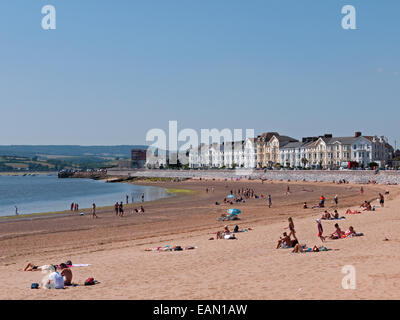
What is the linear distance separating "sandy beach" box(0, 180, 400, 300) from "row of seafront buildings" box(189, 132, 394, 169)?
8173 cm

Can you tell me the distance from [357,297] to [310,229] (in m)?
14.8

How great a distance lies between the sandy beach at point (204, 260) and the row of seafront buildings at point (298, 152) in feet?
268

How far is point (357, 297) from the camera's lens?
1102 centimetres

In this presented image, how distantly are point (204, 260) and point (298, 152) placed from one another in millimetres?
114584

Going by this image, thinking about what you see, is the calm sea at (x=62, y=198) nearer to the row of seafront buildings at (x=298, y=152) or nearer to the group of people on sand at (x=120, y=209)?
the group of people on sand at (x=120, y=209)

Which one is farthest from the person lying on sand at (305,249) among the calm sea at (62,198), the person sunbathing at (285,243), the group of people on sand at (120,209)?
the calm sea at (62,198)

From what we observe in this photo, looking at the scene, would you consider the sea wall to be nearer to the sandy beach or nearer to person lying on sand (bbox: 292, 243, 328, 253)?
the sandy beach

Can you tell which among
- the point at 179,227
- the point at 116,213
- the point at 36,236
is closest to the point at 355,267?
the point at 179,227

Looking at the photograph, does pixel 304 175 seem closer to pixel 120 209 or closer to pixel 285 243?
pixel 120 209

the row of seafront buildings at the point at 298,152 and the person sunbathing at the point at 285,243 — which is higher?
the row of seafront buildings at the point at 298,152

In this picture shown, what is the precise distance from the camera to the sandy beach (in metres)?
12.4

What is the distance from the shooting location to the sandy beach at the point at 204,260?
1243cm

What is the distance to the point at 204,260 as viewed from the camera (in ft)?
57.0
